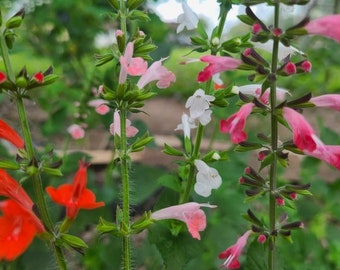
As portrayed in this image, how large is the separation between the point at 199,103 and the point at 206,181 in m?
0.12

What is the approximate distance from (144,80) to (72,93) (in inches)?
43.7

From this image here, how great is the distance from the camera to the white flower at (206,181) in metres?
0.89

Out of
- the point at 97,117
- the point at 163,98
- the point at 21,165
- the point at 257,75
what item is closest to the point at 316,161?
the point at 97,117

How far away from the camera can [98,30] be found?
2.50 metres

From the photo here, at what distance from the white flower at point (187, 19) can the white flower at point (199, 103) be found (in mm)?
Result: 145

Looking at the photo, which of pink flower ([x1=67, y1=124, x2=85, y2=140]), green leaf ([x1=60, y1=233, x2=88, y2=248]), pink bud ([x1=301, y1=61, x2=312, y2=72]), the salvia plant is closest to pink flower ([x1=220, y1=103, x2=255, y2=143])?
the salvia plant

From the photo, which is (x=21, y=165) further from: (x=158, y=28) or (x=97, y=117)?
(x=158, y=28)

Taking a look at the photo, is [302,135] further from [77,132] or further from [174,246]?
[77,132]

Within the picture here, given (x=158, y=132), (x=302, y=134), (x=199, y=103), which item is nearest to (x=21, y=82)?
(x=199, y=103)

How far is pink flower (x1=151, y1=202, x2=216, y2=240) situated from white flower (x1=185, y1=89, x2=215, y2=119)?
0.13 metres

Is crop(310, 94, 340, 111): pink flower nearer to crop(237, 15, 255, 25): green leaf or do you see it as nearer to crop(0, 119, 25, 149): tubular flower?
crop(237, 15, 255, 25): green leaf

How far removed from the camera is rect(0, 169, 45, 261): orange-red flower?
0.64 metres

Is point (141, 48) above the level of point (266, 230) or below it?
above

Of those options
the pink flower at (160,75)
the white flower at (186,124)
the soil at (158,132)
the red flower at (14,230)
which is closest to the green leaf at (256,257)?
the white flower at (186,124)
